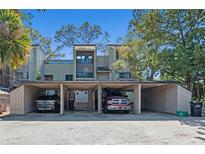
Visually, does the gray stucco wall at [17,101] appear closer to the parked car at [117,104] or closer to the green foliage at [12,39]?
the green foliage at [12,39]

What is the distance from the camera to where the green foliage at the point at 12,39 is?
13.5 metres

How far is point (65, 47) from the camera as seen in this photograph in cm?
4231

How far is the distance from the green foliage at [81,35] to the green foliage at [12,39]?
2714cm

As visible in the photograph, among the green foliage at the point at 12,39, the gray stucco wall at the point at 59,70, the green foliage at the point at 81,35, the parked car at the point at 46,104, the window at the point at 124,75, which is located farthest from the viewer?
the green foliage at the point at 81,35

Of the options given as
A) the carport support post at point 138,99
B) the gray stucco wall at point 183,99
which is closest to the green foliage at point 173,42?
the gray stucco wall at point 183,99

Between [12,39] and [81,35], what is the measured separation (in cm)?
2856

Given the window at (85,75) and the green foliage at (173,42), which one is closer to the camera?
the green foliage at (173,42)

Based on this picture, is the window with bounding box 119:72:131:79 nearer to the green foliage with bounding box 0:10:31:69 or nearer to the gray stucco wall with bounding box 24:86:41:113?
the gray stucco wall with bounding box 24:86:41:113

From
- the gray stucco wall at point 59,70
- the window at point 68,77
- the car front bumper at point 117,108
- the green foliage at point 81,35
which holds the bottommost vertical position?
the car front bumper at point 117,108

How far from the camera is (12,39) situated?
14.2 meters

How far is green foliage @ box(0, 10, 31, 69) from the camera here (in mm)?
13459

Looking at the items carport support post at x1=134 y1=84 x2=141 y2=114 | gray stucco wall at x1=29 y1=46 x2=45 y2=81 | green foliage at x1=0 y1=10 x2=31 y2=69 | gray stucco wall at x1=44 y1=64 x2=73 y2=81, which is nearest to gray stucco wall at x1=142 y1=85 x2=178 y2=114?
carport support post at x1=134 y1=84 x2=141 y2=114

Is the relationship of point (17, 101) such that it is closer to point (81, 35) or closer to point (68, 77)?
point (68, 77)
